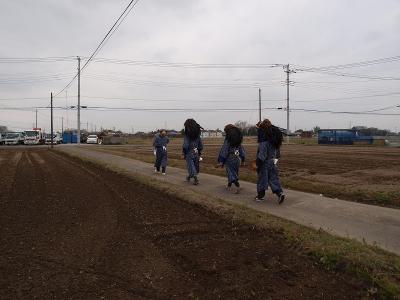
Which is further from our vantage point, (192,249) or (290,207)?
(290,207)

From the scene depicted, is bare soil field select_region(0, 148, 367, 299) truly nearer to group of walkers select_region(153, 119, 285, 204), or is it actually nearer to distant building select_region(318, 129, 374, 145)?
group of walkers select_region(153, 119, 285, 204)

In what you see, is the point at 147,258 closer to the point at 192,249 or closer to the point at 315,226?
the point at 192,249

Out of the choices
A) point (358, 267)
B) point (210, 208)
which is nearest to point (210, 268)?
point (358, 267)

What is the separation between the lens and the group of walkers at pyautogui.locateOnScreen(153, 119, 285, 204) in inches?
387

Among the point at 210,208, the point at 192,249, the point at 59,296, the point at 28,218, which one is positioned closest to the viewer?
the point at 59,296

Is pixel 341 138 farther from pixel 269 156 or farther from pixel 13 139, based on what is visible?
pixel 269 156

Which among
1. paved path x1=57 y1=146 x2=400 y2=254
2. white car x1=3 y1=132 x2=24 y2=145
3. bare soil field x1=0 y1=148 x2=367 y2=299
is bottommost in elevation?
bare soil field x1=0 y1=148 x2=367 y2=299

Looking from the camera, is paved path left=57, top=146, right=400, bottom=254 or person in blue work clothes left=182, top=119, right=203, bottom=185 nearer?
paved path left=57, top=146, right=400, bottom=254

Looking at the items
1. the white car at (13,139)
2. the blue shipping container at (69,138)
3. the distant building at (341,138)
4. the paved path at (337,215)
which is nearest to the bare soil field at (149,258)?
the paved path at (337,215)

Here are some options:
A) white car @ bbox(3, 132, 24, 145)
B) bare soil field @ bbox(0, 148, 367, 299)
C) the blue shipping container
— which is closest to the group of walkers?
bare soil field @ bbox(0, 148, 367, 299)

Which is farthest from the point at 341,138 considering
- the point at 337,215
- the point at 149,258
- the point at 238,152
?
the point at 149,258

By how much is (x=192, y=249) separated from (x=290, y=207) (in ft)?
11.7

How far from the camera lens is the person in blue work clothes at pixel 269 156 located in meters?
9.80

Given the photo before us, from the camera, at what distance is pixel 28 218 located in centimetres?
835
